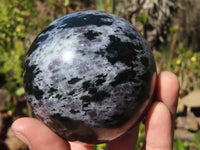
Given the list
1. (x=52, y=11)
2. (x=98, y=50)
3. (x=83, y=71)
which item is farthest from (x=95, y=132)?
(x=52, y=11)

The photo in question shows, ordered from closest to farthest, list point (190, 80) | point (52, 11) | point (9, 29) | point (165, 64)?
point (9, 29) → point (190, 80) → point (165, 64) → point (52, 11)

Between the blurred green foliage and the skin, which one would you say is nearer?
the skin

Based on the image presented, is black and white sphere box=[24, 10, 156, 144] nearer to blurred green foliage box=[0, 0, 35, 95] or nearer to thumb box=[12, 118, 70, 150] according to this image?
thumb box=[12, 118, 70, 150]

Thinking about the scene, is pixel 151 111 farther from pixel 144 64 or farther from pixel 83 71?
pixel 83 71

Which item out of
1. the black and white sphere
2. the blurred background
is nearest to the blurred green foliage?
the blurred background

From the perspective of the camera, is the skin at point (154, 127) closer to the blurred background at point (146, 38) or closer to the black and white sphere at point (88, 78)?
the black and white sphere at point (88, 78)

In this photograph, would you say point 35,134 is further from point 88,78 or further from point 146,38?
point 146,38
